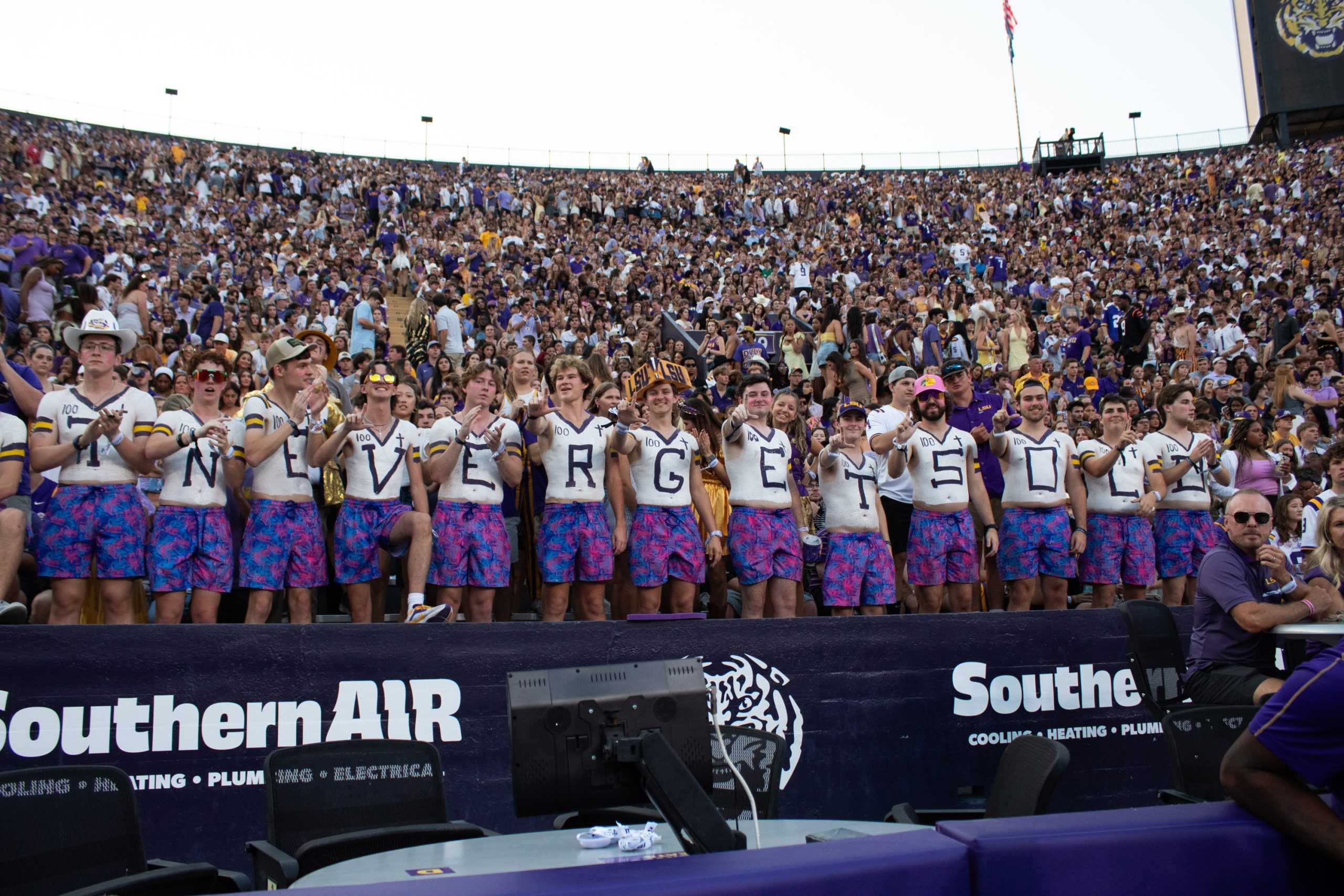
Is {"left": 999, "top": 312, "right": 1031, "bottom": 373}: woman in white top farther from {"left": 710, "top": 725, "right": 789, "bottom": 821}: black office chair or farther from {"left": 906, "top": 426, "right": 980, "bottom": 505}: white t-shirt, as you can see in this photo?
{"left": 710, "top": 725, "right": 789, "bottom": 821}: black office chair

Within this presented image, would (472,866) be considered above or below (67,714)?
below

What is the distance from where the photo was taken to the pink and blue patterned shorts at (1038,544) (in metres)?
7.28

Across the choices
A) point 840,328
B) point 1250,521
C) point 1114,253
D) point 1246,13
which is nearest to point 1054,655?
point 1250,521

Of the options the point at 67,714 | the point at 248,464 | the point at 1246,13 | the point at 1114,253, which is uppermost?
the point at 1246,13

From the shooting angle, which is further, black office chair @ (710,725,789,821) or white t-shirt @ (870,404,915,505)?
white t-shirt @ (870,404,915,505)

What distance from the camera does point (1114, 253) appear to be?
23.8 metres

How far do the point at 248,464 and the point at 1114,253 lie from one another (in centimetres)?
2208

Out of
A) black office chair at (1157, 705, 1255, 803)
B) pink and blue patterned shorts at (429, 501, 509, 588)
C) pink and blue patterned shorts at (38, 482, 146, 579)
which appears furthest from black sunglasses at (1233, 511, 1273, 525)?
pink and blue patterned shorts at (38, 482, 146, 579)

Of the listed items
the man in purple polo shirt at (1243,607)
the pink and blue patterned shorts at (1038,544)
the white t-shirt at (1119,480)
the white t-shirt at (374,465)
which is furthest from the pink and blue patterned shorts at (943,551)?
the white t-shirt at (374,465)

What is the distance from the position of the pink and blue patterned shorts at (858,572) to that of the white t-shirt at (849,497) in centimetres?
6

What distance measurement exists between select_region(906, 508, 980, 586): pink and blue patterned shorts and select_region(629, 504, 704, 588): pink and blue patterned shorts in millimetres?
1496

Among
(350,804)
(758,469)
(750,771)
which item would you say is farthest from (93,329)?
(750,771)

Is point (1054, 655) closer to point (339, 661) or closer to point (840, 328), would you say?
point (339, 661)

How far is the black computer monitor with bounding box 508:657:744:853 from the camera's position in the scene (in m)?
2.34
